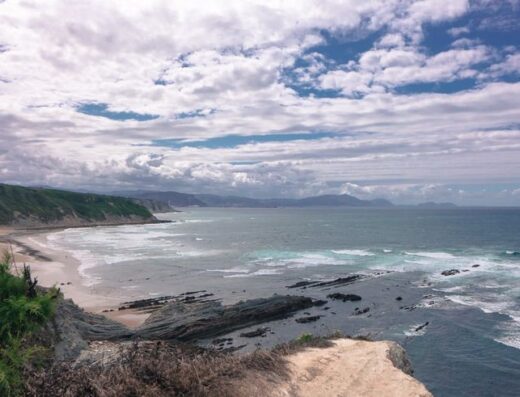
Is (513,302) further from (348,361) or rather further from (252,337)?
(348,361)

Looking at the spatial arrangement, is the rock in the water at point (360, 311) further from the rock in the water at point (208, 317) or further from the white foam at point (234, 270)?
the white foam at point (234, 270)

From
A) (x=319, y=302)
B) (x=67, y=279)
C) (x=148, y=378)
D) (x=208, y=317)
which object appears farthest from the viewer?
(x=67, y=279)

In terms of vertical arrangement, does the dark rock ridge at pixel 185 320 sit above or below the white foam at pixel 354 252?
above

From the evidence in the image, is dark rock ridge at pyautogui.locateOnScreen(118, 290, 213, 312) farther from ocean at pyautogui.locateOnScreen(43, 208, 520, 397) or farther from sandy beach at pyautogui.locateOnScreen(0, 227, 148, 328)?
ocean at pyautogui.locateOnScreen(43, 208, 520, 397)

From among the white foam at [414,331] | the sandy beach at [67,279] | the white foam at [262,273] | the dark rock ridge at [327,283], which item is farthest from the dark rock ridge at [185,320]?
the white foam at [262,273]

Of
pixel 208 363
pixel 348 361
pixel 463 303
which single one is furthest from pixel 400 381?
pixel 463 303

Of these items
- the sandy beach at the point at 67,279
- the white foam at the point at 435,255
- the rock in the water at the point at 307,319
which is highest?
the sandy beach at the point at 67,279

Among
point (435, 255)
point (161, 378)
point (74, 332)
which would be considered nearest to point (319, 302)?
point (74, 332)

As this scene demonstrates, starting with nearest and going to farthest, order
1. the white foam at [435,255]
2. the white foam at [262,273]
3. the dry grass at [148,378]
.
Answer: the dry grass at [148,378] → the white foam at [262,273] → the white foam at [435,255]

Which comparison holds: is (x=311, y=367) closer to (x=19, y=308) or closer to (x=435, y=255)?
(x=19, y=308)
